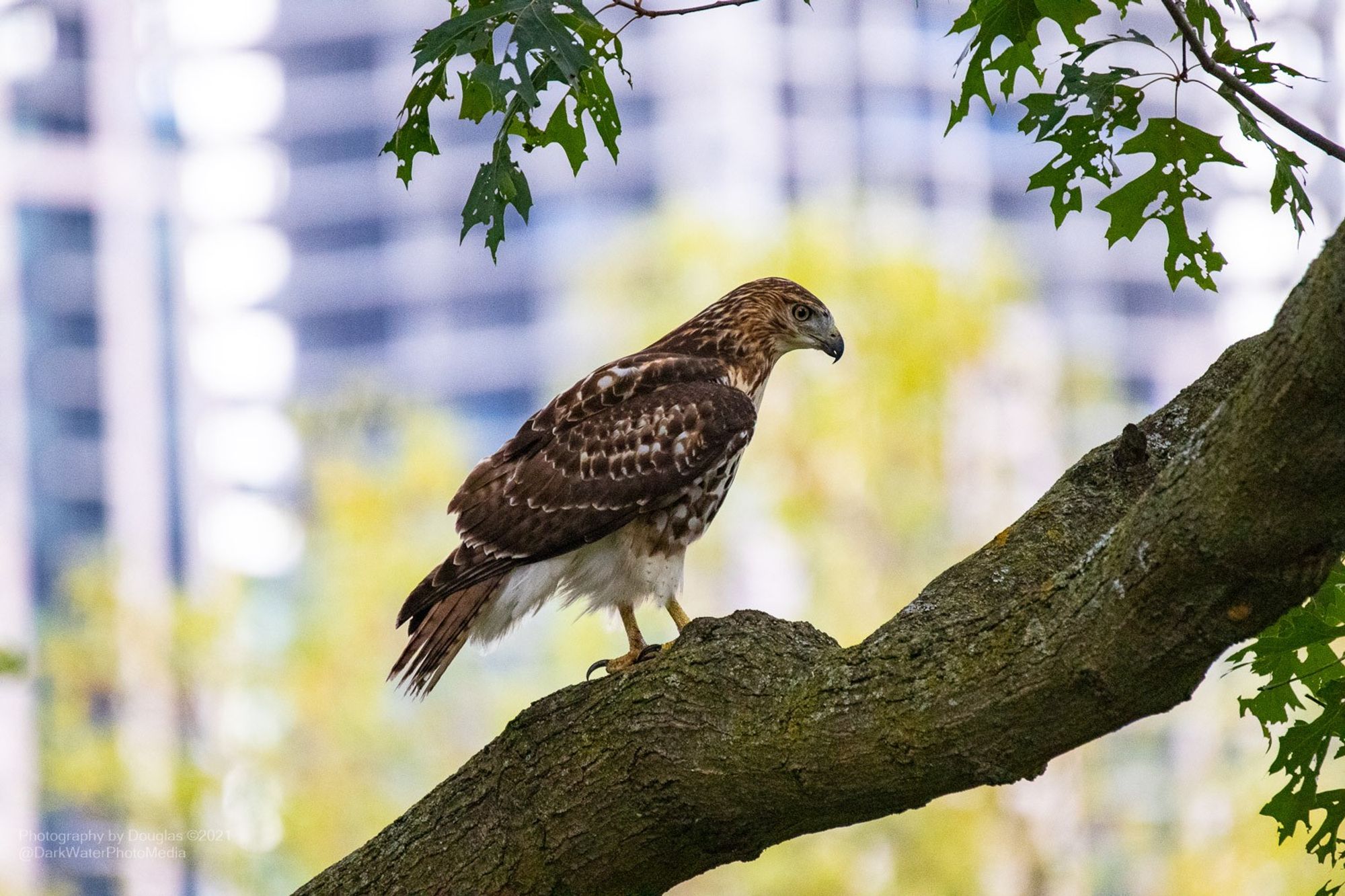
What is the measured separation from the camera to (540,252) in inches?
2266

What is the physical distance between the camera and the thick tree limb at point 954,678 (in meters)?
2.53

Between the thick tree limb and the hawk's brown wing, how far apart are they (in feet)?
3.87

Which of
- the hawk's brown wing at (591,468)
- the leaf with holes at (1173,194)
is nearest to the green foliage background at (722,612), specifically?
the hawk's brown wing at (591,468)

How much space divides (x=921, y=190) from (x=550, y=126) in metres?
49.7

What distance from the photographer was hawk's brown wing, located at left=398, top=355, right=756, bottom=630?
4.95 m

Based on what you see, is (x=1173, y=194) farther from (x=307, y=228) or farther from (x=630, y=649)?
(x=307, y=228)

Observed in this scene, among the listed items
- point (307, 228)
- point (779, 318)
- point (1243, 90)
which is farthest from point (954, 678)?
point (307, 228)

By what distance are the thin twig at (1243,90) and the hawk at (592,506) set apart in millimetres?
2419

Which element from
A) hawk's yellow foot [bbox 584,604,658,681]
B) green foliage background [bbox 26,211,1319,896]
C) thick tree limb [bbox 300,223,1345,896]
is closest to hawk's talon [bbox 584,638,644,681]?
hawk's yellow foot [bbox 584,604,658,681]

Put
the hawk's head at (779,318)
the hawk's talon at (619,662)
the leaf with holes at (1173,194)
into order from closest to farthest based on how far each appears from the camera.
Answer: the leaf with holes at (1173,194)
the hawk's talon at (619,662)
the hawk's head at (779,318)

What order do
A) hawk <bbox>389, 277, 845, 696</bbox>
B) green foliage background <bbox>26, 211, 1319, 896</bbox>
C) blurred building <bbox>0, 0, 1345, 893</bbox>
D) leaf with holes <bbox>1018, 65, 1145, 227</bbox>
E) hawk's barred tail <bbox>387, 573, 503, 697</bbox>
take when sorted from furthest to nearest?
blurred building <bbox>0, 0, 1345, 893</bbox> → green foliage background <bbox>26, 211, 1319, 896</bbox> → hawk <bbox>389, 277, 845, 696</bbox> → hawk's barred tail <bbox>387, 573, 503, 697</bbox> → leaf with holes <bbox>1018, 65, 1145, 227</bbox>

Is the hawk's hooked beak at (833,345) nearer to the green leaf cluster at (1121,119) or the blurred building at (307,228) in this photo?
the green leaf cluster at (1121,119)

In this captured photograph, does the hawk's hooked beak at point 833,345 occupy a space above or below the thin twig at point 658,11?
above

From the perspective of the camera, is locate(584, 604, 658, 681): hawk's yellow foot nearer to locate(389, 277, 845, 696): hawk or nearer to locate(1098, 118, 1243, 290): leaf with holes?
locate(389, 277, 845, 696): hawk
